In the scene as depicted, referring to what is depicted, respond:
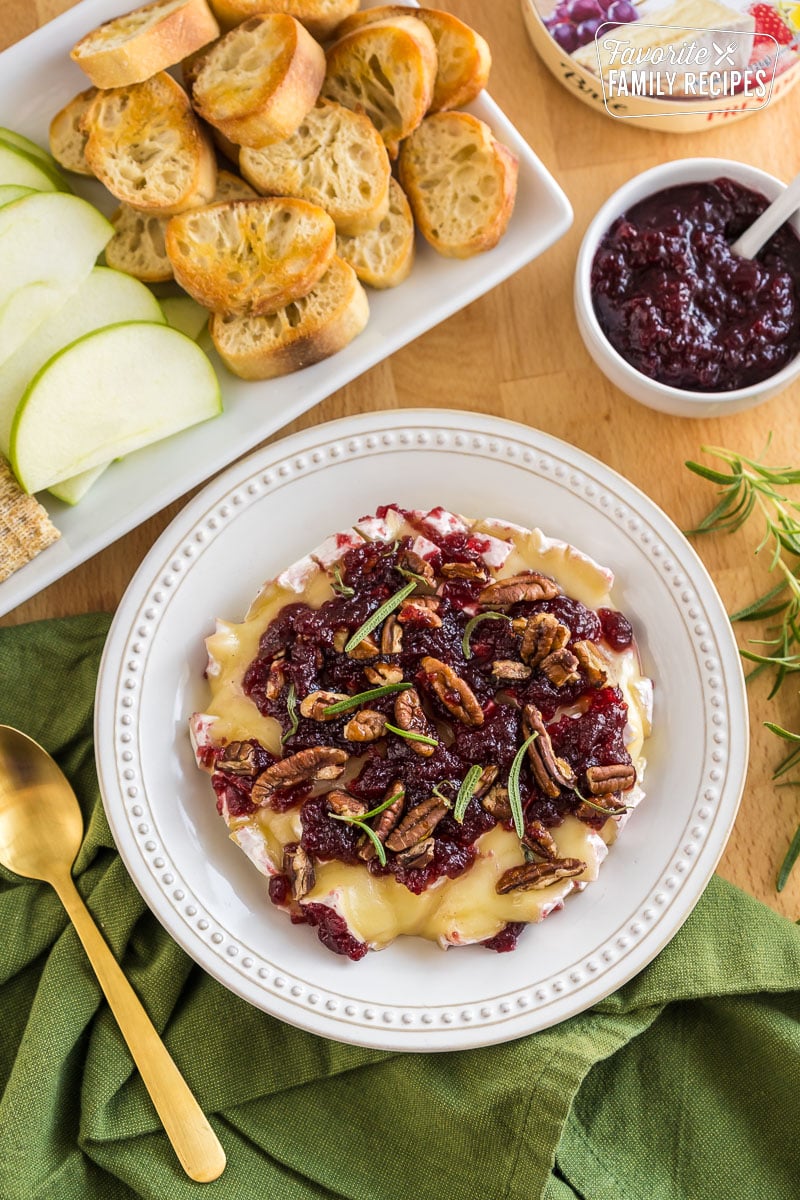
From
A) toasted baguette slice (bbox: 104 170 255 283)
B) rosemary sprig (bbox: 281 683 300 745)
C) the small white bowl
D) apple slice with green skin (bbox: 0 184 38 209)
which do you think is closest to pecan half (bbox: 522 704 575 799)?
rosemary sprig (bbox: 281 683 300 745)

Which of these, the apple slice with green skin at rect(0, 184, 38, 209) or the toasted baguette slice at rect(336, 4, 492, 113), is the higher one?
the apple slice with green skin at rect(0, 184, 38, 209)

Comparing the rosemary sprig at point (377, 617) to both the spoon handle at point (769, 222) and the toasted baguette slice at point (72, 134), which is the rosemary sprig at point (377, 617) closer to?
the spoon handle at point (769, 222)

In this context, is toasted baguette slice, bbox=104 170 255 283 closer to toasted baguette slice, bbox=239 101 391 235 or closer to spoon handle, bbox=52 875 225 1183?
toasted baguette slice, bbox=239 101 391 235

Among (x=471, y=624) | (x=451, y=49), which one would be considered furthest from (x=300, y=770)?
(x=451, y=49)

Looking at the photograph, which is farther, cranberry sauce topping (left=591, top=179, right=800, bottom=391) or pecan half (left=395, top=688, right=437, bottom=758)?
cranberry sauce topping (left=591, top=179, right=800, bottom=391)

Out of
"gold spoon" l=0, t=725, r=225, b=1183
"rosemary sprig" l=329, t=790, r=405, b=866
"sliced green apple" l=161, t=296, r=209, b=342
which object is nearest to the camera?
"rosemary sprig" l=329, t=790, r=405, b=866

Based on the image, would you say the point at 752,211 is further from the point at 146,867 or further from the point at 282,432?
the point at 146,867

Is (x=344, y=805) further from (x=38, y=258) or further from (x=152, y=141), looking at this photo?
(x=152, y=141)
